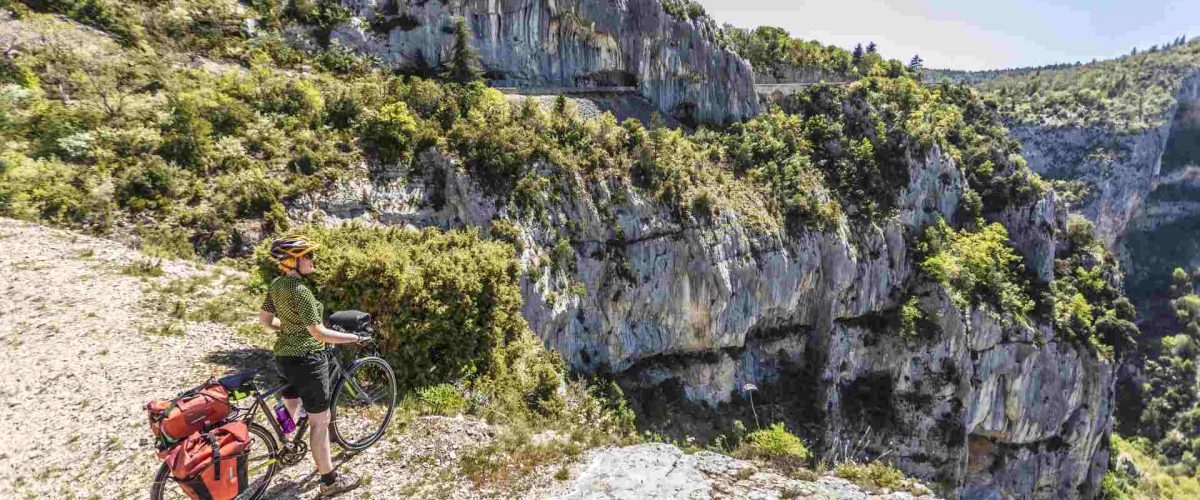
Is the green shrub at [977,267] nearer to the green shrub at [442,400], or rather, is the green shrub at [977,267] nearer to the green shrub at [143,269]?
the green shrub at [442,400]

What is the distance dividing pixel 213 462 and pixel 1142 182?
136575mm

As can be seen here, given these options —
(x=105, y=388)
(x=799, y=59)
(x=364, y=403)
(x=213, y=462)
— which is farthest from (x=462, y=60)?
(x=799, y=59)

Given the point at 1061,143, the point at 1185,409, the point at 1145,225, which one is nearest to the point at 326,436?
Result: the point at 1185,409

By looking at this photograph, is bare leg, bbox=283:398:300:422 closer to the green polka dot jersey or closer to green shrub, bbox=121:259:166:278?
the green polka dot jersey

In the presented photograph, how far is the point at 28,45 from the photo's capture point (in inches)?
665

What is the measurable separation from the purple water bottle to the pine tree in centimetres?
2339

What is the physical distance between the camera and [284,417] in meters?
5.59

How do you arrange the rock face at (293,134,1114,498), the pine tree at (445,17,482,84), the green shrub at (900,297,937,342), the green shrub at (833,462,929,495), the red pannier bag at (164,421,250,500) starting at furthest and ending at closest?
the green shrub at (900,297,937,342) < the pine tree at (445,17,482,84) < the rock face at (293,134,1114,498) < the green shrub at (833,462,929,495) < the red pannier bag at (164,421,250,500)

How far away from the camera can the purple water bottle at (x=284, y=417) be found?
5529 millimetres

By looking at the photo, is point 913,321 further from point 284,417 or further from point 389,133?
point 284,417

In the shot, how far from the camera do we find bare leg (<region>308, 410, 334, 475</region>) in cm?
544

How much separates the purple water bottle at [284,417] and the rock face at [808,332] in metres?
12.5

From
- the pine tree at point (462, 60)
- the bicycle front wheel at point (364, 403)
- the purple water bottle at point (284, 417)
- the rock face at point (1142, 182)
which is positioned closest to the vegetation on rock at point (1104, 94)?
the rock face at point (1142, 182)

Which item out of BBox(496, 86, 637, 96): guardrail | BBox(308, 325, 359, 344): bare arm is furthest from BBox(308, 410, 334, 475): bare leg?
BBox(496, 86, 637, 96): guardrail
